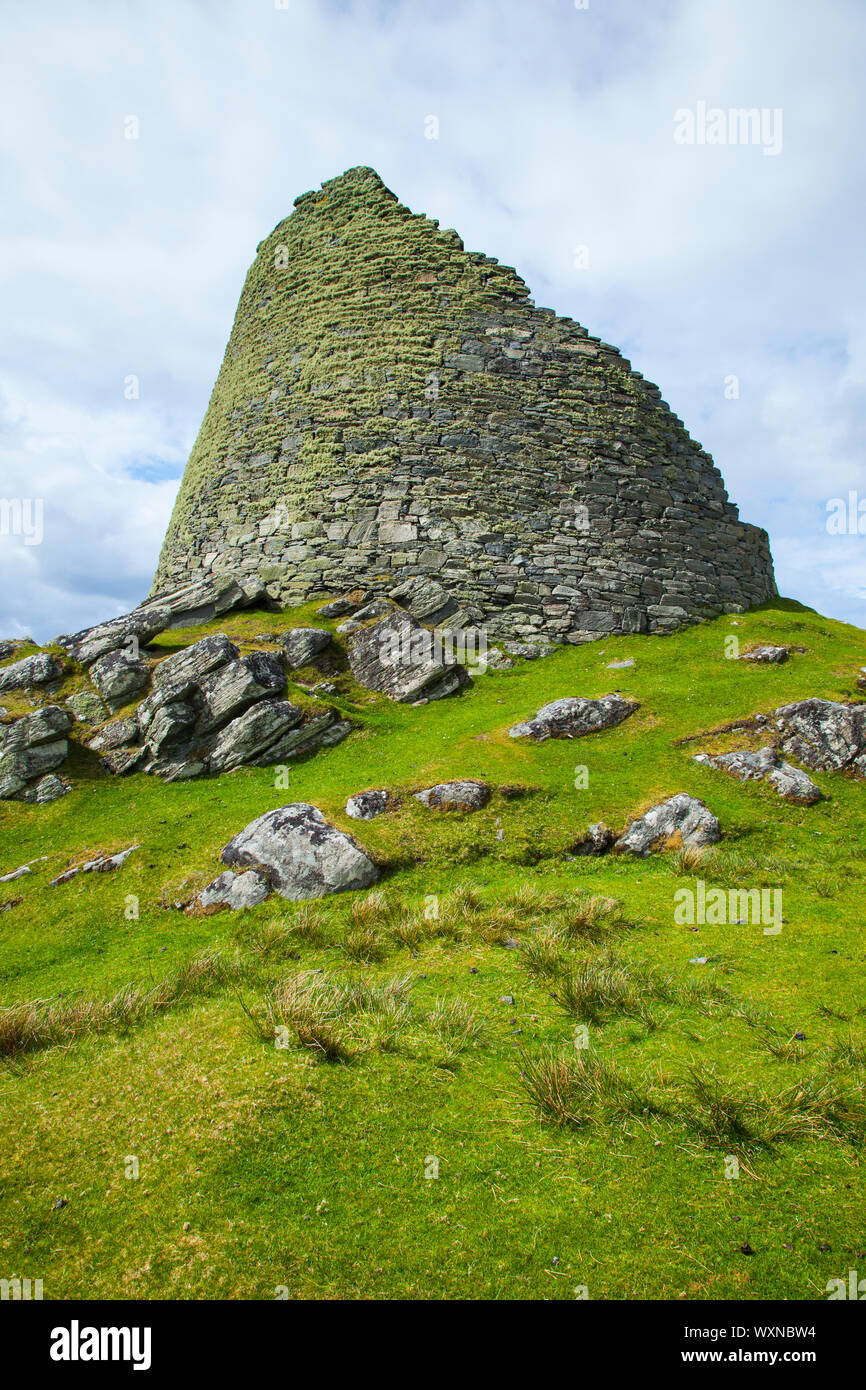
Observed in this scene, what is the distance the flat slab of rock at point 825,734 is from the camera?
1258 cm

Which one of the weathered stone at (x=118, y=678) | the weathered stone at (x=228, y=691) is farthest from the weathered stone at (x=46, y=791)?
the weathered stone at (x=228, y=691)

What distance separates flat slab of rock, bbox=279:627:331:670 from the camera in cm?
1655

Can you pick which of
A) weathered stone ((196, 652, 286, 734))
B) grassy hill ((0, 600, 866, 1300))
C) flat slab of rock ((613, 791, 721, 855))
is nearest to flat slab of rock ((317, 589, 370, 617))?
weathered stone ((196, 652, 286, 734))

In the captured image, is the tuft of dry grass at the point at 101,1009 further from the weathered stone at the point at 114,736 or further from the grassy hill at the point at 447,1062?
the weathered stone at the point at 114,736

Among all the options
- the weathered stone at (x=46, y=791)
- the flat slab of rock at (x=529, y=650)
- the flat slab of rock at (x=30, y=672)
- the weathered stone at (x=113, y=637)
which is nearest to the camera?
the weathered stone at (x=46, y=791)

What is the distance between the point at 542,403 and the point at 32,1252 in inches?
855

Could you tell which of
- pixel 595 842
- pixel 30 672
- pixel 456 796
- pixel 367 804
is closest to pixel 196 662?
pixel 30 672

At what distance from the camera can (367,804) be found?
38.6 feet

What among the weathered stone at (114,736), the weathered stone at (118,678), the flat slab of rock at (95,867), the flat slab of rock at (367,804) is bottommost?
the flat slab of rock at (95,867)

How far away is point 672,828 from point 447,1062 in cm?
624

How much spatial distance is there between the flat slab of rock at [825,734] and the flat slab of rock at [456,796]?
227 inches

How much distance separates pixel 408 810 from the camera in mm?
11695

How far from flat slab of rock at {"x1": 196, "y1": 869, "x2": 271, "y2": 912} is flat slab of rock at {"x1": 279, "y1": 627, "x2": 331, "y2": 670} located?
283 inches

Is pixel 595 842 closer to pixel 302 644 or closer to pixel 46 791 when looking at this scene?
pixel 302 644
